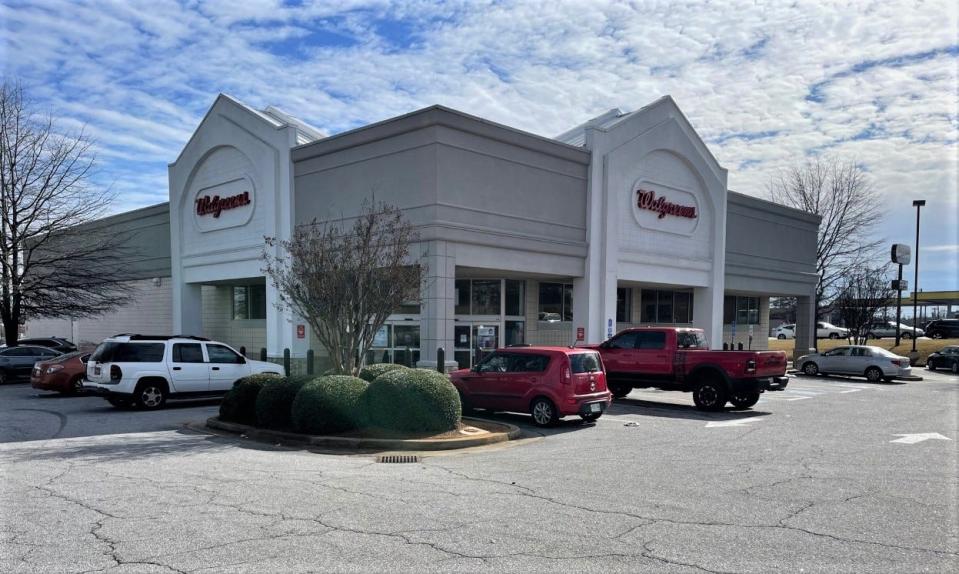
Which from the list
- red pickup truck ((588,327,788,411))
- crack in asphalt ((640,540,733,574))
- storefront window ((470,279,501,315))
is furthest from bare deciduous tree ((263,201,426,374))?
storefront window ((470,279,501,315))

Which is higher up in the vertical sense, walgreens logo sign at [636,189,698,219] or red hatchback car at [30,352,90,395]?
walgreens logo sign at [636,189,698,219]

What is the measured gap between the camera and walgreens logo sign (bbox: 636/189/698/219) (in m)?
26.9

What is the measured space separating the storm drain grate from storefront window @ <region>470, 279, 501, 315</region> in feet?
48.2

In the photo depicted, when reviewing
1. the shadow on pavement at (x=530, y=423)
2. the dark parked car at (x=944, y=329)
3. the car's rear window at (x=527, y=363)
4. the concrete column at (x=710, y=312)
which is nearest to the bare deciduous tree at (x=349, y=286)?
the car's rear window at (x=527, y=363)

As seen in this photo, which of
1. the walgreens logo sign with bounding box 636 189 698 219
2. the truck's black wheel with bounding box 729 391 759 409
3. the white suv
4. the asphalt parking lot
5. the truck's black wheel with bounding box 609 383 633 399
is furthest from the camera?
the walgreens logo sign with bounding box 636 189 698 219

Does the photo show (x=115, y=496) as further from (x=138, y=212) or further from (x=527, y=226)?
(x=138, y=212)

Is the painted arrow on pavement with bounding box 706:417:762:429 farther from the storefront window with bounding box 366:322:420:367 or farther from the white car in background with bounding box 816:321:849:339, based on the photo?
the white car in background with bounding box 816:321:849:339

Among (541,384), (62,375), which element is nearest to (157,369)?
(62,375)

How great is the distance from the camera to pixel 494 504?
23.8ft

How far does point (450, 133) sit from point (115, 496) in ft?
50.0

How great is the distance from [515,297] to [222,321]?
49.2 ft

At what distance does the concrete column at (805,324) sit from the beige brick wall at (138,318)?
3225 cm

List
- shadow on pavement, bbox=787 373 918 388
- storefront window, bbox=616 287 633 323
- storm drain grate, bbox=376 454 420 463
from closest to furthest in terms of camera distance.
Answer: storm drain grate, bbox=376 454 420 463 < shadow on pavement, bbox=787 373 918 388 < storefront window, bbox=616 287 633 323

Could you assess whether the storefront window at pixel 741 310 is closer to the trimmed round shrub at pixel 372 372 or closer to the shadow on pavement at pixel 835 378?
the shadow on pavement at pixel 835 378
